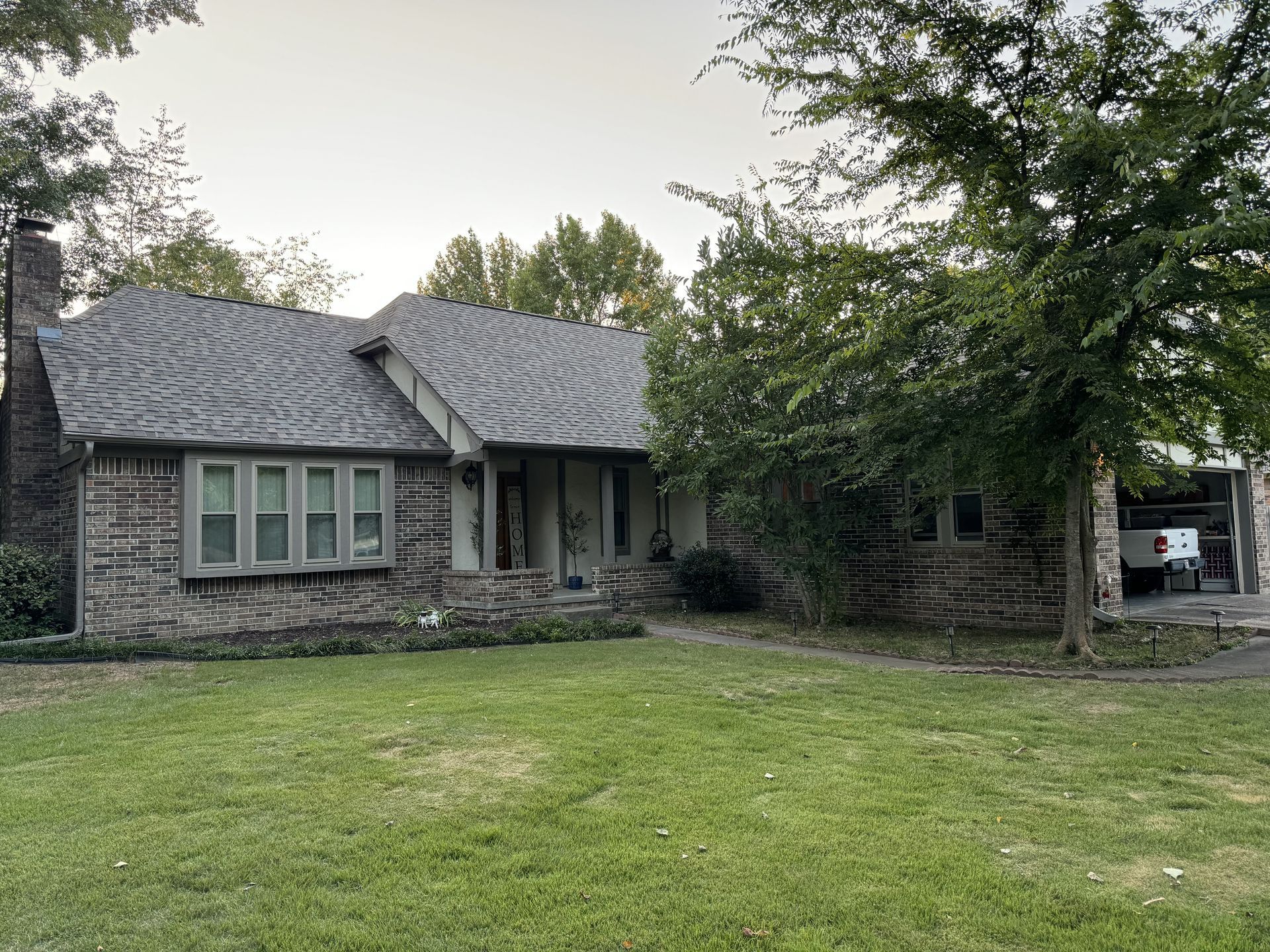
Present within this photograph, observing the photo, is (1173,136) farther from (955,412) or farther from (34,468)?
(34,468)

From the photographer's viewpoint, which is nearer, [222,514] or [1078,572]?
[1078,572]

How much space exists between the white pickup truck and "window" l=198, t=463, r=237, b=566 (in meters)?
14.0

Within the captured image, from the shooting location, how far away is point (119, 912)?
3154 mm

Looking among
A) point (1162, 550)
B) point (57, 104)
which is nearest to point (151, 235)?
point (57, 104)

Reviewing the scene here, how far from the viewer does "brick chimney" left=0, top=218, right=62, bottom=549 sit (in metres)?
12.1

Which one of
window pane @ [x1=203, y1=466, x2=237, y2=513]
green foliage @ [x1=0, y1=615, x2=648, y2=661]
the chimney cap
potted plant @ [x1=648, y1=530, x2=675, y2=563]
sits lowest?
green foliage @ [x1=0, y1=615, x2=648, y2=661]

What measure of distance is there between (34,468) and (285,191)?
29.5ft

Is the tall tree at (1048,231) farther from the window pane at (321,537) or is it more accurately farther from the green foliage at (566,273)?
the green foliage at (566,273)

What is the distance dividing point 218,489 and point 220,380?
2122mm

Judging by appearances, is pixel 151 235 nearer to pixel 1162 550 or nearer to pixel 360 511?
pixel 360 511

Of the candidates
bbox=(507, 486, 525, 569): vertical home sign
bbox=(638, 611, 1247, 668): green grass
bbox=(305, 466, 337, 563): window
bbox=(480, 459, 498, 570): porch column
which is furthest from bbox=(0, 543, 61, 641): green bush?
bbox=(638, 611, 1247, 668): green grass

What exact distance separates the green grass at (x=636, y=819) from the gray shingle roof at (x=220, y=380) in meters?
5.05

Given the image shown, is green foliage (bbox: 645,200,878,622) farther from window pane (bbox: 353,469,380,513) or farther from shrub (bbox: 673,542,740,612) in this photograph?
window pane (bbox: 353,469,380,513)

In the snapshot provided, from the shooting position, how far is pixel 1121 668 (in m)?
8.45
